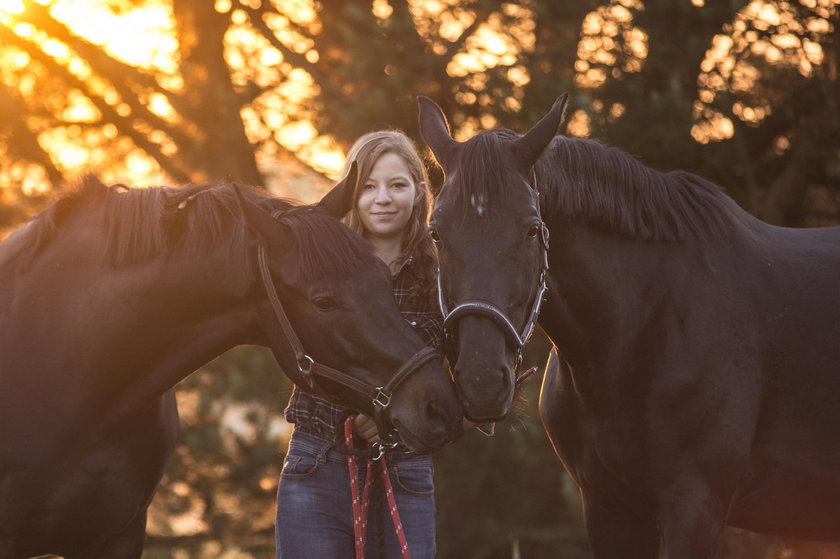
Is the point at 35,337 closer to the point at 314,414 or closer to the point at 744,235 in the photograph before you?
the point at 314,414

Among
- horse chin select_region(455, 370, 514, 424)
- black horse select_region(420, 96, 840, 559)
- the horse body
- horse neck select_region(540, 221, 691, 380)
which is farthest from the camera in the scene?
horse neck select_region(540, 221, 691, 380)

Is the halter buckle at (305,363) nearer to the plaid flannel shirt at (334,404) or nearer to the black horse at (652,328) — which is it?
the plaid flannel shirt at (334,404)

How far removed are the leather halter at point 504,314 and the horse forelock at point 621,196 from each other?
15 cm

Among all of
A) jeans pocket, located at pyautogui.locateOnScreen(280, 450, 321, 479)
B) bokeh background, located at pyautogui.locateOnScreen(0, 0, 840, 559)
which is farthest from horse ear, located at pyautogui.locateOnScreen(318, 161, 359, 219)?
bokeh background, located at pyautogui.locateOnScreen(0, 0, 840, 559)

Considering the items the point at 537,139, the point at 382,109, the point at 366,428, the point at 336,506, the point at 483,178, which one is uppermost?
the point at 537,139

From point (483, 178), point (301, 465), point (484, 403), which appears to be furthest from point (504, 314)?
point (301, 465)

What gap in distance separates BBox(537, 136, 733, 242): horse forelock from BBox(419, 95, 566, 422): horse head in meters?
0.16

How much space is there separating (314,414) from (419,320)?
0.50 m

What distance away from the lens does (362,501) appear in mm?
3086

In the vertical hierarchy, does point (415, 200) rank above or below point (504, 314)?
above

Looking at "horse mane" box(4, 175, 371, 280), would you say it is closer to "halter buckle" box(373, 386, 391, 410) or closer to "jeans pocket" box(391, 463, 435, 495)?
"halter buckle" box(373, 386, 391, 410)

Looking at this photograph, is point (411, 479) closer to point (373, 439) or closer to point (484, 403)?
point (373, 439)

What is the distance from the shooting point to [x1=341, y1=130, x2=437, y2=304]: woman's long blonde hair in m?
3.40

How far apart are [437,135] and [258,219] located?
75 cm
